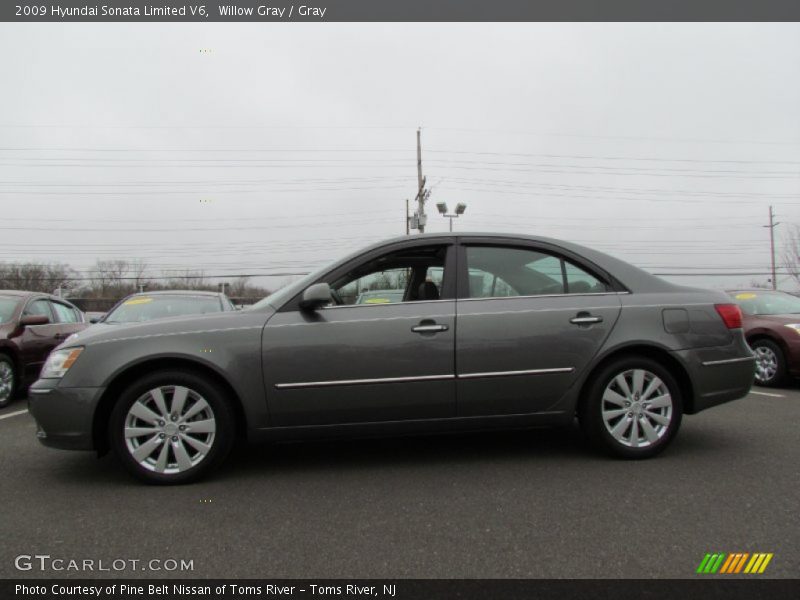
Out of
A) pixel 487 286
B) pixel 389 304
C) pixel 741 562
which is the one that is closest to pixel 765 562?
pixel 741 562

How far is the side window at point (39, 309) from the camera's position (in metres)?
6.94

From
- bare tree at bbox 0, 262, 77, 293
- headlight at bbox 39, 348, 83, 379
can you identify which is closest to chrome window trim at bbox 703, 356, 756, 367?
headlight at bbox 39, 348, 83, 379

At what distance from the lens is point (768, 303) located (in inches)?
304

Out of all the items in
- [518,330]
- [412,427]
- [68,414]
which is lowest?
[412,427]

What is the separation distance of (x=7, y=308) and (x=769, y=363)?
9.79m

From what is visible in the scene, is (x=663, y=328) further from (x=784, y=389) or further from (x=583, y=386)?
(x=784, y=389)

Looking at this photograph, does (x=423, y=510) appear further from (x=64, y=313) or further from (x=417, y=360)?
(x=64, y=313)

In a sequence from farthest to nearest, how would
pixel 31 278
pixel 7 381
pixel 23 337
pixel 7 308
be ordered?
pixel 31 278, pixel 7 308, pixel 23 337, pixel 7 381

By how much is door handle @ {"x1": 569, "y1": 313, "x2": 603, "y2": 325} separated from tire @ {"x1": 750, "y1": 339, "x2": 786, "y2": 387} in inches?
193
